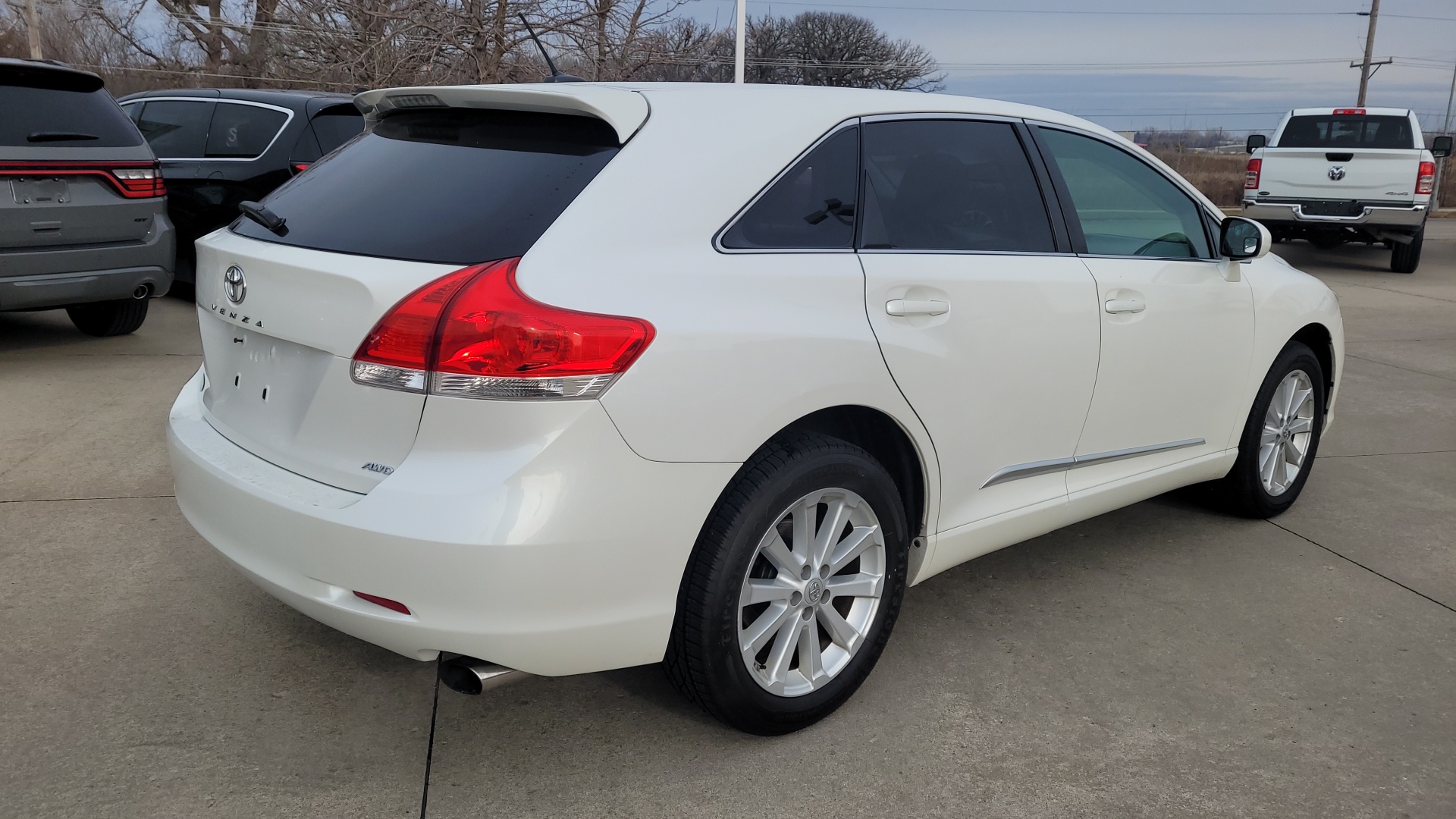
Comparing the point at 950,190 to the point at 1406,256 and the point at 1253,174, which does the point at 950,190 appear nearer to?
the point at 1253,174

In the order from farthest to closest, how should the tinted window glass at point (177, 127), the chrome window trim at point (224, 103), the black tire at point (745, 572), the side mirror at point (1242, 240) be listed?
1. the tinted window glass at point (177, 127)
2. the chrome window trim at point (224, 103)
3. the side mirror at point (1242, 240)
4. the black tire at point (745, 572)

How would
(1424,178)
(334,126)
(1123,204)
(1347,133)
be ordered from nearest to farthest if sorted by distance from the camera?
(1123,204)
(334,126)
(1424,178)
(1347,133)

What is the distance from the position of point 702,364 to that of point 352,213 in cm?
96

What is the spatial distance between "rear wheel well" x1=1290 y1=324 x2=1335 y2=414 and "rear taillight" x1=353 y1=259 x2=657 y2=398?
3248mm

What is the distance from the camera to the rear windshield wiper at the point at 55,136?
6152 mm

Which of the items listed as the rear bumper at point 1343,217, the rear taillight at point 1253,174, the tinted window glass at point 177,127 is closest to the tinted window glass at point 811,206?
the tinted window glass at point 177,127

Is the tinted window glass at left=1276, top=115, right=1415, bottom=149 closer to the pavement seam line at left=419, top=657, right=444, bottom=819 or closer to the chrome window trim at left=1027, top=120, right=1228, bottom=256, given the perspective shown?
the chrome window trim at left=1027, top=120, right=1228, bottom=256

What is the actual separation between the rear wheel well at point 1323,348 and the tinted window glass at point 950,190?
1.76 m

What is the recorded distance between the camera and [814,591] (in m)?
2.76

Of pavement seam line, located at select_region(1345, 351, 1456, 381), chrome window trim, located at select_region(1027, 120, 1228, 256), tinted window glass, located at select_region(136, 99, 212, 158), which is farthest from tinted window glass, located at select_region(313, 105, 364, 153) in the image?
pavement seam line, located at select_region(1345, 351, 1456, 381)

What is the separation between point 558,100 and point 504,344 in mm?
664

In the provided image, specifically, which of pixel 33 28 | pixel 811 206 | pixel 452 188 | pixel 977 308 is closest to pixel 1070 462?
pixel 977 308

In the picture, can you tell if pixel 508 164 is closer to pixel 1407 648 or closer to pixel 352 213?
pixel 352 213

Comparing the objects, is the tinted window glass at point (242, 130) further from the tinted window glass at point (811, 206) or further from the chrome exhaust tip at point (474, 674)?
the chrome exhaust tip at point (474, 674)
